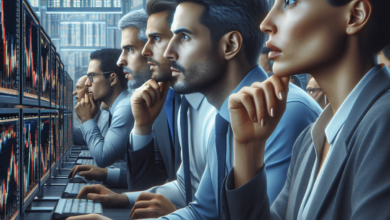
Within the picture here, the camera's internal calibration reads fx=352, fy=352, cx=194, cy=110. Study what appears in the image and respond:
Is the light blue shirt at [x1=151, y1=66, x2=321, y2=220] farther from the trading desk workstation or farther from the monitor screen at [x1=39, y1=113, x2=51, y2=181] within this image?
the monitor screen at [x1=39, y1=113, x2=51, y2=181]

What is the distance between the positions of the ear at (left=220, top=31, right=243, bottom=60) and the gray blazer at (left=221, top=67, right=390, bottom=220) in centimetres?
53

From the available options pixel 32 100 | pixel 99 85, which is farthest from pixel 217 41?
pixel 99 85

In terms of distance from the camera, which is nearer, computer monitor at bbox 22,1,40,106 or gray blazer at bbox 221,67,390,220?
gray blazer at bbox 221,67,390,220

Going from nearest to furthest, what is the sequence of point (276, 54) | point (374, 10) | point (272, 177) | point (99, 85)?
1. point (374, 10)
2. point (276, 54)
3. point (272, 177)
4. point (99, 85)

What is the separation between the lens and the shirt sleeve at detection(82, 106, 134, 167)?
7.81ft

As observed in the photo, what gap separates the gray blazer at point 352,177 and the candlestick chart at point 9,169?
62cm

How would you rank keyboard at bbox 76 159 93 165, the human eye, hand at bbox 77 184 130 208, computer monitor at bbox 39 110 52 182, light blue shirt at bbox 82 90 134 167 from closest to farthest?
the human eye, hand at bbox 77 184 130 208, computer monitor at bbox 39 110 52 182, light blue shirt at bbox 82 90 134 167, keyboard at bbox 76 159 93 165

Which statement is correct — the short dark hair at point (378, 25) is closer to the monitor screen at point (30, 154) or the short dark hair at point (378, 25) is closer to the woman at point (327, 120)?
the woman at point (327, 120)

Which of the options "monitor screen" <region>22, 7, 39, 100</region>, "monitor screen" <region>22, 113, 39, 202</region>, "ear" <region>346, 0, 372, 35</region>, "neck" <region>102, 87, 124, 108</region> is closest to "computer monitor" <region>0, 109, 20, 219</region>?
"monitor screen" <region>22, 113, 39, 202</region>


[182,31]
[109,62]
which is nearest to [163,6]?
[182,31]

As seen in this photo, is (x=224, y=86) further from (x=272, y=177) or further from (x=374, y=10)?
→ (x=374, y=10)

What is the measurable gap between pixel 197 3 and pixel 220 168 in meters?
0.61

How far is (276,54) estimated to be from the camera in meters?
0.75

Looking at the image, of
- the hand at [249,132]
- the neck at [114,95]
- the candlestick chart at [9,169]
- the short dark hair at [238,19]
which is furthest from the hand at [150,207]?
the neck at [114,95]
